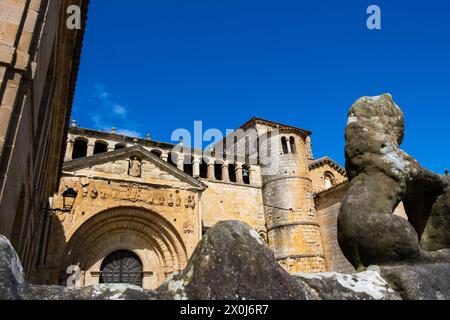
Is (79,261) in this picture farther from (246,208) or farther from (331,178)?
(331,178)

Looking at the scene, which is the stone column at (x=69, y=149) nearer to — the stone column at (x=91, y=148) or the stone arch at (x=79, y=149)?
the stone column at (x=91, y=148)

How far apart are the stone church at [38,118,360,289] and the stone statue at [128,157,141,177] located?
0.14 feet

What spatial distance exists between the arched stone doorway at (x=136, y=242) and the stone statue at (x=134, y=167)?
1.52m

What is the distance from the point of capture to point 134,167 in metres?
15.2

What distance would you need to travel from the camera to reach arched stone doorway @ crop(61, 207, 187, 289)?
1381cm

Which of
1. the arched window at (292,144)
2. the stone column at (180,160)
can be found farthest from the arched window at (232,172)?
the arched window at (292,144)

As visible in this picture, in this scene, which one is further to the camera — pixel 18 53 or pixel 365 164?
pixel 18 53

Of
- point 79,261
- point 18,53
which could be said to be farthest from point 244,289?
point 79,261

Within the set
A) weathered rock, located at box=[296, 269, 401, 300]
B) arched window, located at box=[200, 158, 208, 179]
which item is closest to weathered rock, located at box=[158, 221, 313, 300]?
weathered rock, located at box=[296, 269, 401, 300]

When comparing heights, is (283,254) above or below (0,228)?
above

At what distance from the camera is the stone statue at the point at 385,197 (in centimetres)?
244

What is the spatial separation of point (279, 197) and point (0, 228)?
1780 centimetres

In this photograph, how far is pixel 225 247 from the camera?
1.68 meters

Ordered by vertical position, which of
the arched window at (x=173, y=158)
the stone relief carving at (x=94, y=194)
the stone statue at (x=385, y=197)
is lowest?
the stone statue at (x=385, y=197)
